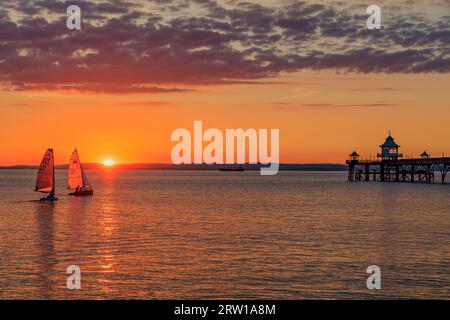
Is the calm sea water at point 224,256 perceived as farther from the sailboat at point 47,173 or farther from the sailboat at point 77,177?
the sailboat at point 77,177

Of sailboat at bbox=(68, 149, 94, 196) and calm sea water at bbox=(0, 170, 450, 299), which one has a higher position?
sailboat at bbox=(68, 149, 94, 196)

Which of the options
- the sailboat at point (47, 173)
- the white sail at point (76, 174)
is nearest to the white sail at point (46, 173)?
the sailboat at point (47, 173)

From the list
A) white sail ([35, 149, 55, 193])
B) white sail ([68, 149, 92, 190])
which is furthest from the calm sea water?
white sail ([68, 149, 92, 190])

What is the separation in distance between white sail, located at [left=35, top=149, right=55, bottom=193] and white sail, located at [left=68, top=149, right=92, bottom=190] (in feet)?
27.7

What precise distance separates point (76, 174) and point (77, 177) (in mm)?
1510

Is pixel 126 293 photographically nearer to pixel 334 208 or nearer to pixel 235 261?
pixel 235 261

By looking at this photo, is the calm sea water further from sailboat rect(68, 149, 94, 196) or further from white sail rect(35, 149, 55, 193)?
sailboat rect(68, 149, 94, 196)

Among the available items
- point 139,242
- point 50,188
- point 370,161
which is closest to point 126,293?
point 139,242

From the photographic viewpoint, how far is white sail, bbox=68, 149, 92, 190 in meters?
103

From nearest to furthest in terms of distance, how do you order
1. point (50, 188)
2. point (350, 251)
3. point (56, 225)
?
point (350, 251)
point (56, 225)
point (50, 188)

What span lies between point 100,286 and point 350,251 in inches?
778

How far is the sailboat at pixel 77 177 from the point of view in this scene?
10312cm

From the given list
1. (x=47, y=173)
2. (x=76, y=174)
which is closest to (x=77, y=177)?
(x=76, y=174)

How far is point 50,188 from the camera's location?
9575cm
